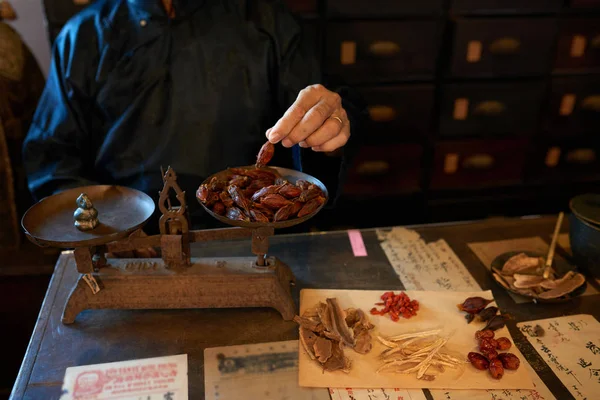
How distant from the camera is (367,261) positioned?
1.38 meters

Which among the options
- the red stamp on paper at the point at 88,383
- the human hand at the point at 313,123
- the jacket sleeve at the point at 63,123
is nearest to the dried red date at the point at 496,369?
the human hand at the point at 313,123

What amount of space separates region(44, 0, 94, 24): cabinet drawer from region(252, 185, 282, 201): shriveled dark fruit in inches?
51.3

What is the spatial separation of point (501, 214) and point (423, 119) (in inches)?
31.2

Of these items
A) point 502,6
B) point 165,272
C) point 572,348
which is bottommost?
point 572,348

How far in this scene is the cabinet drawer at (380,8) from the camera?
213 cm

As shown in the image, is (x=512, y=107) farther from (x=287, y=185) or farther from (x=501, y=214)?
(x=287, y=185)

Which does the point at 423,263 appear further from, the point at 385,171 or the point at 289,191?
the point at 385,171

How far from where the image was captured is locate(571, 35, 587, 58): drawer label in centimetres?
239

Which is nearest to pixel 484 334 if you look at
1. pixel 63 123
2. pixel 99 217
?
pixel 99 217

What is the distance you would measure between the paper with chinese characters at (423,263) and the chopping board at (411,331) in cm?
4

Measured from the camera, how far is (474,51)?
2314 millimetres

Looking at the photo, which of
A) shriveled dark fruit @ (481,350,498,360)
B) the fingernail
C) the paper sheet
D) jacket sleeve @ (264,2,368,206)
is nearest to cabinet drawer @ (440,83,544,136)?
jacket sleeve @ (264,2,368,206)

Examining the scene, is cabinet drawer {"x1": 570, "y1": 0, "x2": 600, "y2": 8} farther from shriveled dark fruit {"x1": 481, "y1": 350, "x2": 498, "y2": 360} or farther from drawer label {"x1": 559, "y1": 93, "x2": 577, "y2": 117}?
shriveled dark fruit {"x1": 481, "y1": 350, "x2": 498, "y2": 360}

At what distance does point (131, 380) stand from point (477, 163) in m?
2.03
